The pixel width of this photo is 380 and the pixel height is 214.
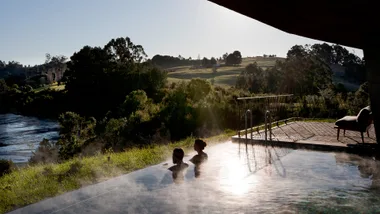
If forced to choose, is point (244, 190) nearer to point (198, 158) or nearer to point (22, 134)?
point (198, 158)

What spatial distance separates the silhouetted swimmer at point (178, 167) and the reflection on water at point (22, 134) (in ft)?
73.0

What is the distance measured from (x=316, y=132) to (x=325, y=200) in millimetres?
6012

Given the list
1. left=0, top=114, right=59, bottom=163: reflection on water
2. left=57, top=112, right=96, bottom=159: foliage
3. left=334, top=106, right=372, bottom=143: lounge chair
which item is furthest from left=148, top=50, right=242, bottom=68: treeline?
left=334, top=106, right=372, bottom=143: lounge chair

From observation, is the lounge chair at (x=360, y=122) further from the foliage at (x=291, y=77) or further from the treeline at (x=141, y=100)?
the foliage at (x=291, y=77)

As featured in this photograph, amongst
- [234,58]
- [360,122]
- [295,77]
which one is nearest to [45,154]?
[360,122]

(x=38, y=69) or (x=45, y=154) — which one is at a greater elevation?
(x=38, y=69)

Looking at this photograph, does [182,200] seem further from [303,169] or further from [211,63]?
[211,63]

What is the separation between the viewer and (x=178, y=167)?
6.45 metres

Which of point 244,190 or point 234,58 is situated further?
point 234,58

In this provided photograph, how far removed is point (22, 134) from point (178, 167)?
36.5 meters

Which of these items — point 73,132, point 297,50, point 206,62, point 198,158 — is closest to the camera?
point 198,158

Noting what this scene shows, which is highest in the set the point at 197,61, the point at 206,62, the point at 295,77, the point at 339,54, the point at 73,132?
the point at 197,61

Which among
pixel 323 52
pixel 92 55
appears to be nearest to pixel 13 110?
pixel 92 55

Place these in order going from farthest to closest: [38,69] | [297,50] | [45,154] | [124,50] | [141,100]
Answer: [38,69], [297,50], [124,50], [141,100], [45,154]
